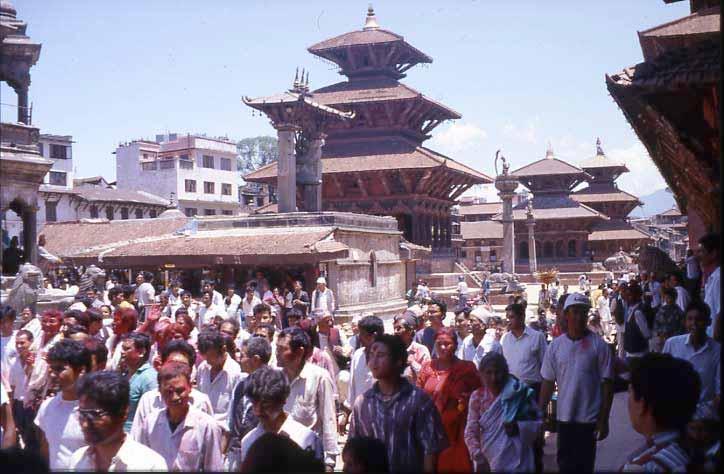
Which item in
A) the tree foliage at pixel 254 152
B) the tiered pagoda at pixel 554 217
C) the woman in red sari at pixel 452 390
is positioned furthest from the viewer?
the tree foliage at pixel 254 152

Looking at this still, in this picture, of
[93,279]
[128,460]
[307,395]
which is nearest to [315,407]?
[307,395]

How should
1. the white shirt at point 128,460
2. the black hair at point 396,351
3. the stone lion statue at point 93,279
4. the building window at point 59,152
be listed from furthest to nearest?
the building window at point 59,152 → the stone lion statue at point 93,279 → the black hair at point 396,351 → the white shirt at point 128,460

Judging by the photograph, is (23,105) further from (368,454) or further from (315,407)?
(368,454)

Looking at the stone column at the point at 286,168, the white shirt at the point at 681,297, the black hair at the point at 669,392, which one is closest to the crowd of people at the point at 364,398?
the black hair at the point at 669,392

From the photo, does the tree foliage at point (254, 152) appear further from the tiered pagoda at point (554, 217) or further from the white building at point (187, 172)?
the tiered pagoda at point (554, 217)

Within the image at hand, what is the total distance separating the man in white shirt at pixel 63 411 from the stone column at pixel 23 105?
645 inches

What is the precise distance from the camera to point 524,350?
25.7 feet

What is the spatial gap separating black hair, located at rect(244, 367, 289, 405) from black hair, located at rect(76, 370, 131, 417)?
783 millimetres

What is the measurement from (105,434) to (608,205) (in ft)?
201

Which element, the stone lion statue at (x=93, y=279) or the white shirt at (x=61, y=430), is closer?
the white shirt at (x=61, y=430)

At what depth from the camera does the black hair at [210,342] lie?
6328 mm

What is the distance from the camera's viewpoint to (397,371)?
16.4 ft

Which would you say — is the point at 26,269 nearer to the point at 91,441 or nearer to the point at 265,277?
the point at 265,277

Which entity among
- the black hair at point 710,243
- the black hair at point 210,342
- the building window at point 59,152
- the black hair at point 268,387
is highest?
the building window at point 59,152
